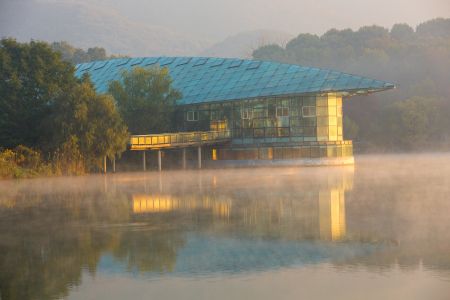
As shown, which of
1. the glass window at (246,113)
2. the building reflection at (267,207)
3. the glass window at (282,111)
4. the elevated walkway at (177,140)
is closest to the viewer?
the building reflection at (267,207)

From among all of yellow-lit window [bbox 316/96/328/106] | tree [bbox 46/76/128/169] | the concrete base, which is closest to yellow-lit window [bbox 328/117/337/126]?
yellow-lit window [bbox 316/96/328/106]

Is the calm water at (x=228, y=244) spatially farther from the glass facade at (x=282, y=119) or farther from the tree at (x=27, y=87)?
the glass facade at (x=282, y=119)

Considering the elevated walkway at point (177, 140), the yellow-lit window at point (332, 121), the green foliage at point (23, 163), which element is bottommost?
the green foliage at point (23, 163)

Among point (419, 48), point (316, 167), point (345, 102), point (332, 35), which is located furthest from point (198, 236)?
point (332, 35)

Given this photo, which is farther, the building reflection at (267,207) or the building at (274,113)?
the building at (274,113)

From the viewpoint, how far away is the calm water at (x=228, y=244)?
15.2 m

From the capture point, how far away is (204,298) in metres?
14.3

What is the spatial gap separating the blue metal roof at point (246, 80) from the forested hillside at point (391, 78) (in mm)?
29292

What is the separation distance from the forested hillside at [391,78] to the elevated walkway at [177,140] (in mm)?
36153

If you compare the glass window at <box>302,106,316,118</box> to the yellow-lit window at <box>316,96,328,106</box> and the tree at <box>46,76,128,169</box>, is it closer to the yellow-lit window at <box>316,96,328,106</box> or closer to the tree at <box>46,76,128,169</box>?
the yellow-lit window at <box>316,96,328,106</box>

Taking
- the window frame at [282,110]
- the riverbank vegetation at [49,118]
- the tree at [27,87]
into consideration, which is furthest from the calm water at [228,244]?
the window frame at [282,110]

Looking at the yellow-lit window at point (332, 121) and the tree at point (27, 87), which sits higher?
the tree at point (27, 87)

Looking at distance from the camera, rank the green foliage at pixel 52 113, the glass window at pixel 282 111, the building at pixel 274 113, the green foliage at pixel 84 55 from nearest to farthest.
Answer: the green foliage at pixel 52 113 → the building at pixel 274 113 → the glass window at pixel 282 111 → the green foliage at pixel 84 55

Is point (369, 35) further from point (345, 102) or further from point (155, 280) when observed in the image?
point (155, 280)
